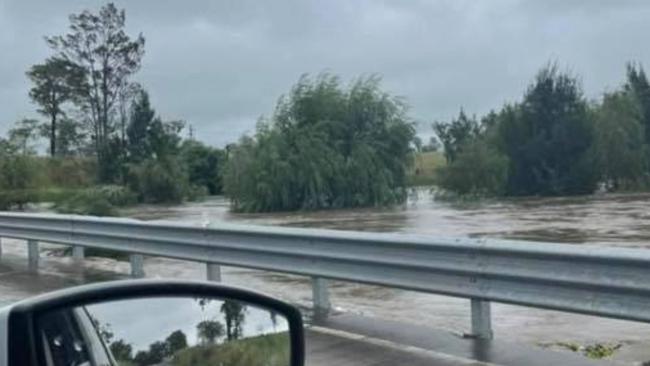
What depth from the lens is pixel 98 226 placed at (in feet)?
44.4

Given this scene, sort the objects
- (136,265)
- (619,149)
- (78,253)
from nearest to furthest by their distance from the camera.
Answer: (136,265) < (78,253) < (619,149)

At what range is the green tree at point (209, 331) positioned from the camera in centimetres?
303

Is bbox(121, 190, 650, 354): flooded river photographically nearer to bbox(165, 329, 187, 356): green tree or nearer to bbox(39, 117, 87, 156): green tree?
bbox(165, 329, 187, 356): green tree

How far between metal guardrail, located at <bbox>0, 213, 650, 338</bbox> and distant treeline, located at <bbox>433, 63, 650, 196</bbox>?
3638cm

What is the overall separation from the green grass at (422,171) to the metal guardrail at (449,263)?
108ft

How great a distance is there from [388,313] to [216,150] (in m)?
55.6

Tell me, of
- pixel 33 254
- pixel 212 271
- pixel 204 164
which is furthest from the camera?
pixel 204 164

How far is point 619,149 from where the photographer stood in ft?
159

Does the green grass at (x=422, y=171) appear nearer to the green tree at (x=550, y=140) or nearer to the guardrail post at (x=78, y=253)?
the green tree at (x=550, y=140)

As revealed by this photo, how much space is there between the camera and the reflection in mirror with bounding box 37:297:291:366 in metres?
2.70

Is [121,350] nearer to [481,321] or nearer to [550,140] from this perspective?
[481,321]

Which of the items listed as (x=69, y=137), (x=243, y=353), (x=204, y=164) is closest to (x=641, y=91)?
(x=204, y=164)

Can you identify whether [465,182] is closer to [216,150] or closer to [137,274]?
[216,150]

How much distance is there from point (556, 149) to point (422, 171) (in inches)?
248
